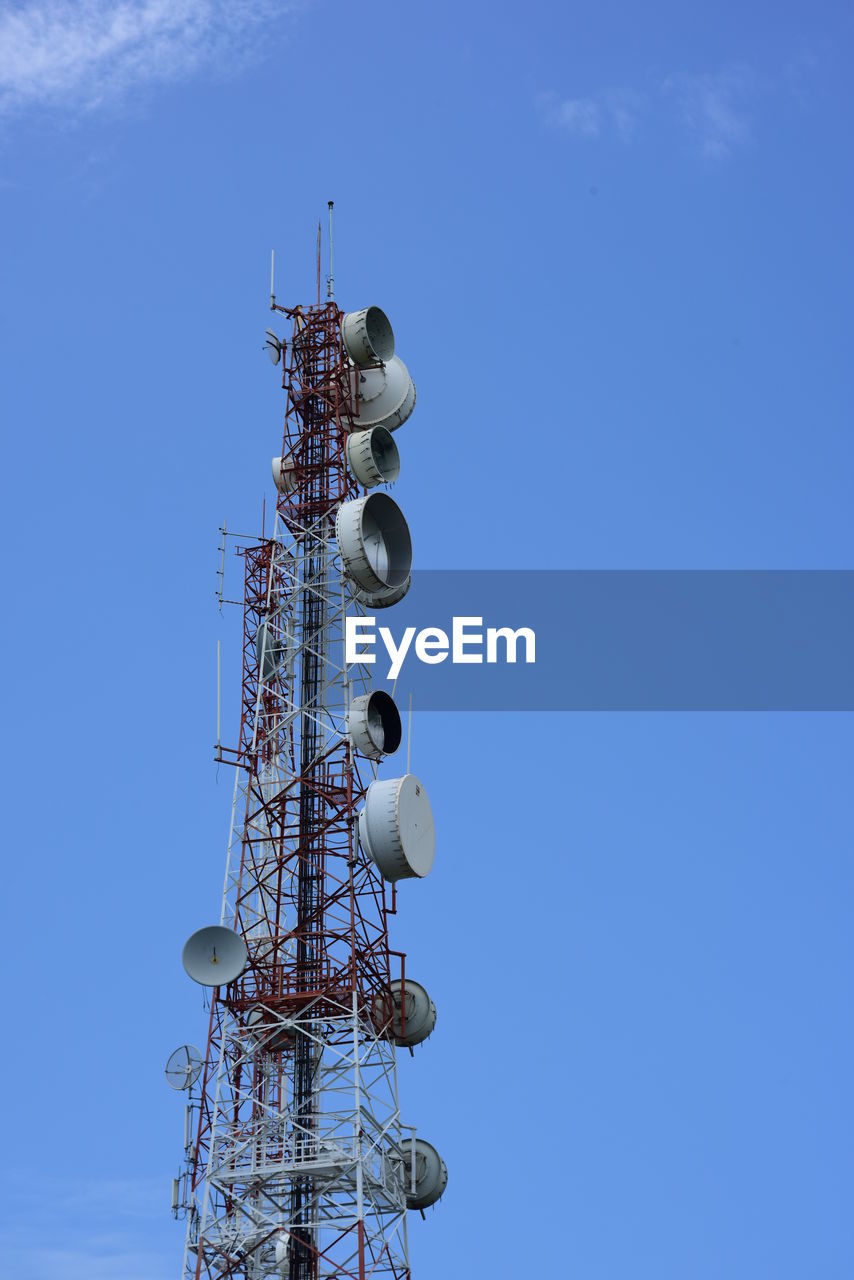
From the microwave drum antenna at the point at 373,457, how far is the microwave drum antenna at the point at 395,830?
11.8 meters

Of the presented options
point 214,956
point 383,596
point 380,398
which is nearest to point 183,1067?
point 214,956

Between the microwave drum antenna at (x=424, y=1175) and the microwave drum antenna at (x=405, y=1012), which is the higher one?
the microwave drum antenna at (x=405, y=1012)

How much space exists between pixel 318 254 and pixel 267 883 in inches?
973

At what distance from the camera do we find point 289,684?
7769 cm

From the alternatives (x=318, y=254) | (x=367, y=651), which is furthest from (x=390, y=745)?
(x=318, y=254)

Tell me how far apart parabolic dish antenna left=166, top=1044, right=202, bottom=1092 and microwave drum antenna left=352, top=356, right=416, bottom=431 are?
23532mm

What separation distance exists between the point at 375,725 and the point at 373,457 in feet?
33.0

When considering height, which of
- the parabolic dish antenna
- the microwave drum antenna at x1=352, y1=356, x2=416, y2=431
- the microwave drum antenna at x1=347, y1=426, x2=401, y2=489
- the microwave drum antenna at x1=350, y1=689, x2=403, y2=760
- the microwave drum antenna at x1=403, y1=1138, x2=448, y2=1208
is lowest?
the microwave drum antenna at x1=403, y1=1138, x2=448, y2=1208

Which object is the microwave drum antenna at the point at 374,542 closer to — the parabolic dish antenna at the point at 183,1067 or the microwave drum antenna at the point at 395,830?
the microwave drum antenna at the point at 395,830

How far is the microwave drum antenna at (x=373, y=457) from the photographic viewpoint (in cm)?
7819

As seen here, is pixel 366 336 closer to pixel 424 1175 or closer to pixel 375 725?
pixel 375 725

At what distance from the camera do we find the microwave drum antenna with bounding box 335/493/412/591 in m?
74.9

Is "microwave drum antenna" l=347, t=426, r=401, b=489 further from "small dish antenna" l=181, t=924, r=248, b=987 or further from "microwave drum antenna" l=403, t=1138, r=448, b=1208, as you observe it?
"microwave drum antenna" l=403, t=1138, r=448, b=1208

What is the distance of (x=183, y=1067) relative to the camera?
7562 cm
